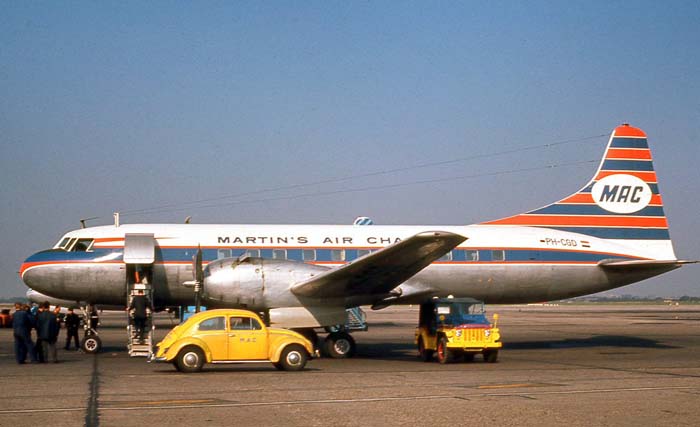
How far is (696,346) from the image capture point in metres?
29.0

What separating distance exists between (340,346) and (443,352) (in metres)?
3.91

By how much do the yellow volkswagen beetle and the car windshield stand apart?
4969 mm

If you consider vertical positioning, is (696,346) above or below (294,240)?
below

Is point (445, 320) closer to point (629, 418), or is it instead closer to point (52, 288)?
point (629, 418)

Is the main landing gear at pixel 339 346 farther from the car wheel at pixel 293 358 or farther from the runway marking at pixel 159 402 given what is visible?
the runway marking at pixel 159 402

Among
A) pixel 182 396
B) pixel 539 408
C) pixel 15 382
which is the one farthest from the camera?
pixel 15 382

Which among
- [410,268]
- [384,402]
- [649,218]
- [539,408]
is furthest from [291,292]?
[649,218]

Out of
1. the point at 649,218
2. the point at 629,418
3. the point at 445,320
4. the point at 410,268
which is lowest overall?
the point at 629,418

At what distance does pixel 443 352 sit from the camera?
21453 millimetres

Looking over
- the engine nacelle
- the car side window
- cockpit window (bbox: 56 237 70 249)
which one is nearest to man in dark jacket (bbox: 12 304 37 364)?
cockpit window (bbox: 56 237 70 249)

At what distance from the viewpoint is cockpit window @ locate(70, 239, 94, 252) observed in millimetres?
25266

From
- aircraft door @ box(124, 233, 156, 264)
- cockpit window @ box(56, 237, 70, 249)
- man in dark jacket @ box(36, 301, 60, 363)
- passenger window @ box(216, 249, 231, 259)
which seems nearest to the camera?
man in dark jacket @ box(36, 301, 60, 363)

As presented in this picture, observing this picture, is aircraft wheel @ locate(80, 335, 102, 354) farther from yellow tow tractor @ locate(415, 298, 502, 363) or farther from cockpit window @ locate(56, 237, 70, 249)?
yellow tow tractor @ locate(415, 298, 502, 363)

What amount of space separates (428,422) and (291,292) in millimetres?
11536
